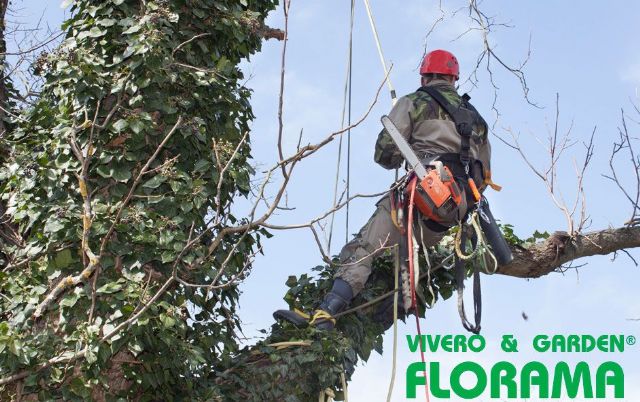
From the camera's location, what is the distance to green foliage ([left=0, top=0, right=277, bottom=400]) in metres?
5.14

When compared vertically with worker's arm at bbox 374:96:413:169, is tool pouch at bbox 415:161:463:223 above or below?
below

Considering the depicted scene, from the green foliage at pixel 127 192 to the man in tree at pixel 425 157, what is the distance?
0.69 metres

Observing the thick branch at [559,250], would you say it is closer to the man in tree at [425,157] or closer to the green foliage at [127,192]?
the man in tree at [425,157]

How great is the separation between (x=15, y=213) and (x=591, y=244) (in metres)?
4.14

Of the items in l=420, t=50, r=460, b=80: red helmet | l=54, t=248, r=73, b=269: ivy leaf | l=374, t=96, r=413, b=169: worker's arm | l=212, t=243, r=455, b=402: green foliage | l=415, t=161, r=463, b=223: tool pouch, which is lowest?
l=212, t=243, r=455, b=402: green foliage

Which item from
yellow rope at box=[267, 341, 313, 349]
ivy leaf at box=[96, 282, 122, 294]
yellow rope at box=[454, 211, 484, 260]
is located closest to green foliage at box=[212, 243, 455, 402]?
yellow rope at box=[267, 341, 313, 349]

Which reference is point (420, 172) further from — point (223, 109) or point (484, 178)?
point (223, 109)

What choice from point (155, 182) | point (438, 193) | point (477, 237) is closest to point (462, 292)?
point (477, 237)

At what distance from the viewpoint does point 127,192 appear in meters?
5.41

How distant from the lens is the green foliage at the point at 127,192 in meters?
5.14

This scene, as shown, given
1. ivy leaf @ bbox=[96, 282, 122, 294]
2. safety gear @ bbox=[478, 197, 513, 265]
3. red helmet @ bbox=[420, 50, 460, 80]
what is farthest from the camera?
red helmet @ bbox=[420, 50, 460, 80]

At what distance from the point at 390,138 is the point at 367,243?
0.65m

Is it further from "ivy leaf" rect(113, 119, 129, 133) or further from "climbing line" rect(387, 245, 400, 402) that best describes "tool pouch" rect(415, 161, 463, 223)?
"ivy leaf" rect(113, 119, 129, 133)

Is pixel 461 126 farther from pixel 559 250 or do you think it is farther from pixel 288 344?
pixel 288 344
